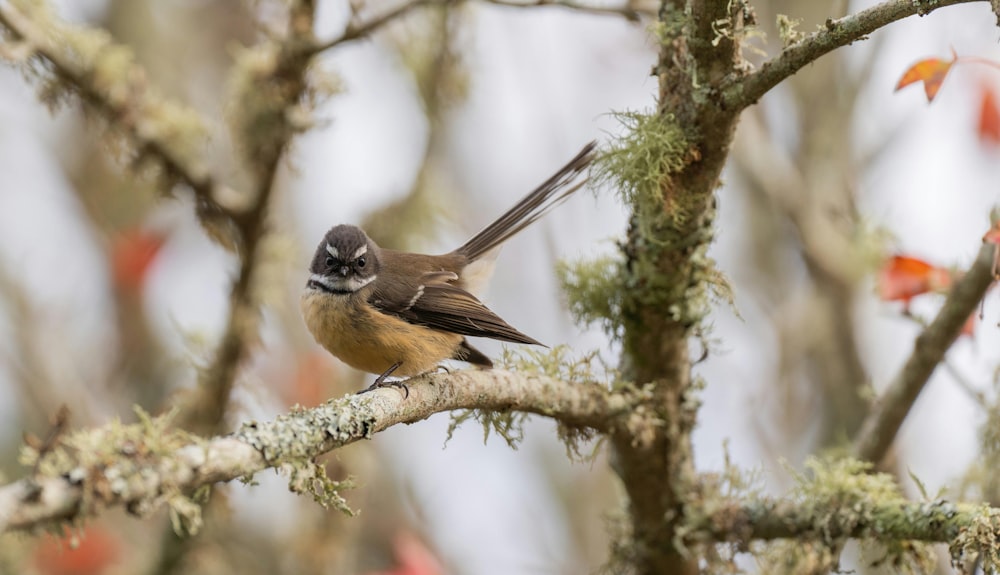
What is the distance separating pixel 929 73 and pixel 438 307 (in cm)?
213

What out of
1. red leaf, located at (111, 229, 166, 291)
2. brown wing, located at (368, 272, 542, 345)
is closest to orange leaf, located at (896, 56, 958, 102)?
brown wing, located at (368, 272, 542, 345)

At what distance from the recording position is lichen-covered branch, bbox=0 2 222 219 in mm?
3746

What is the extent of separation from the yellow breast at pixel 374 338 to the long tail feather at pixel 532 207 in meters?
0.64

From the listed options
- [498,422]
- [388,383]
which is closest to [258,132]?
[388,383]

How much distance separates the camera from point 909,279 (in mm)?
3611

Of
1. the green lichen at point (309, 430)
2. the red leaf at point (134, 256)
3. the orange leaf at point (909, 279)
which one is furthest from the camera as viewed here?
the red leaf at point (134, 256)

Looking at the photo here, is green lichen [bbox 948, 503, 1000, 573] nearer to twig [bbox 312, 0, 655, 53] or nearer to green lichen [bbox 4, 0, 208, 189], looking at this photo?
twig [bbox 312, 0, 655, 53]

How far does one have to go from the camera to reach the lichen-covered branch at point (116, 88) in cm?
375

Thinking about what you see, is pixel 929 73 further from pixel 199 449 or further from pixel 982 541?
pixel 199 449

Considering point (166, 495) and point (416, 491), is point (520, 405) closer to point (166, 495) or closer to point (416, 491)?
point (166, 495)

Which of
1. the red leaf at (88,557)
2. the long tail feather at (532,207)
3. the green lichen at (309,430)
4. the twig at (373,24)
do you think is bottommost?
the green lichen at (309,430)

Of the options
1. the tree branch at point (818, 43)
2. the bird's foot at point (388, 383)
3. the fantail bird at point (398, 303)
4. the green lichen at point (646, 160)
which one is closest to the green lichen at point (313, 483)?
the bird's foot at point (388, 383)

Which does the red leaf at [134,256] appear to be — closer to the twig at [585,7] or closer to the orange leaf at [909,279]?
the twig at [585,7]

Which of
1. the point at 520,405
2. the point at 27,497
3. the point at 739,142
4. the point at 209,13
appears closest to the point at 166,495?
the point at 27,497
